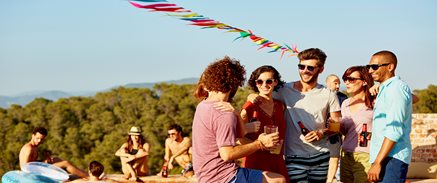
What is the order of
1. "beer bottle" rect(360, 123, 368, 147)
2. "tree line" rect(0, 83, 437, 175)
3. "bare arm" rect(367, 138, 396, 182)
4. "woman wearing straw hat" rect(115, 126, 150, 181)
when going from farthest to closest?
"tree line" rect(0, 83, 437, 175) < "woman wearing straw hat" rect(115, 126, 150, 181) < "beer bottle" rect(360, 123, 368, 147) < "bare arm" rect(367, 138, 396, 182)

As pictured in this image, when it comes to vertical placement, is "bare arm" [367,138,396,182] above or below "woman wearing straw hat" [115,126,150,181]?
above

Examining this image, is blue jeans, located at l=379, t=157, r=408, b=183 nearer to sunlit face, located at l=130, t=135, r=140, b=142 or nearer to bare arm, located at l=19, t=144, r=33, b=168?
bare arm, located at l=19, t=144, r=33, b=168

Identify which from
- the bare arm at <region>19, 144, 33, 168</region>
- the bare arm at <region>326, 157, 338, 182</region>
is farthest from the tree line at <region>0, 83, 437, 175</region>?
the bare arm at <region>326, 157, 338, 182</region>

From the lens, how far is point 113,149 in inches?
1481

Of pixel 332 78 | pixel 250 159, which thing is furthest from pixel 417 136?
pixel 250 159

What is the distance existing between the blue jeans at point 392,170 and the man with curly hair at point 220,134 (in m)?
0.65

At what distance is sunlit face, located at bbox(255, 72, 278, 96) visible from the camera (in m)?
4.61

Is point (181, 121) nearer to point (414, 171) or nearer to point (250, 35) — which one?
point (414, 171)

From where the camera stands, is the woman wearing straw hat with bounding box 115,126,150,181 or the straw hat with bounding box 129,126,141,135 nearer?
the woman wearing straw hat with bounding box 115,126,150,181

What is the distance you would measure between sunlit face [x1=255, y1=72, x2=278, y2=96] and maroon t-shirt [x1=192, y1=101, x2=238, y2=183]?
798mm

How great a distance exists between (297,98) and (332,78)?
2.82 metres

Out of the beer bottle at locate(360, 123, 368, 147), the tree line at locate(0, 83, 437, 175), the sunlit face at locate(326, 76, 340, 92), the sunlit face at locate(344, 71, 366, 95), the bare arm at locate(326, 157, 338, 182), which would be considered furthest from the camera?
the tree line at locate(0, 83, 437, 175)

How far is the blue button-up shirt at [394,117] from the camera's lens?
402cm

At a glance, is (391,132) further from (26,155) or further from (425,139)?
(425,139)
